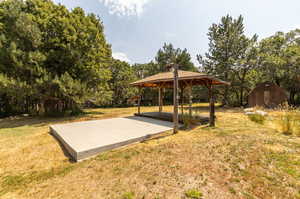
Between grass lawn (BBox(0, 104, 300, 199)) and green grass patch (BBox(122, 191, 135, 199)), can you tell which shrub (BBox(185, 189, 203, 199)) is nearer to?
grass lawn (BBox(0, 104, 300, 199))

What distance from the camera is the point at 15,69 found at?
895cm

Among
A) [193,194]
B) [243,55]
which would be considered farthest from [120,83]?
[193,194]

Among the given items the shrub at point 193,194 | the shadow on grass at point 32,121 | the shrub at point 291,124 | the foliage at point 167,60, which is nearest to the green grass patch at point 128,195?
the shrub at point 193,194

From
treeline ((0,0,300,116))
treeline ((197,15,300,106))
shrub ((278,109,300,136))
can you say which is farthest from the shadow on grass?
treeline ((197,15,300,106))

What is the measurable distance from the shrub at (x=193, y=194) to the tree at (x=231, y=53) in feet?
56.1

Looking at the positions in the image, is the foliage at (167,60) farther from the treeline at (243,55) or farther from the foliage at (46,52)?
the foliage at (46,52)

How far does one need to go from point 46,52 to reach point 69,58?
5.50 feet

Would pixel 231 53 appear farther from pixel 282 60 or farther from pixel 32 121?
pixel 32 121

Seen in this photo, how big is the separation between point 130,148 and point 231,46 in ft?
61.8

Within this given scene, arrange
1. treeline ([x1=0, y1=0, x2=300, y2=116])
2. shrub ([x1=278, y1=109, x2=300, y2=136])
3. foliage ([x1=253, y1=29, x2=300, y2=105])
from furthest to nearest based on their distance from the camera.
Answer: foliage ([x1=253, y1=29, x2=300, y2=105]) < treeline ([x1=0, y1=0, x2=300, y2=116]) < shrub ([x1=278, y1=109, x2=300, y2=136])

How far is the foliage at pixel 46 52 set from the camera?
28.1 ft

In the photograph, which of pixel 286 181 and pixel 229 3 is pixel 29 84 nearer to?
pixel 286 181

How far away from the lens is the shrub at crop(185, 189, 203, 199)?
6.75 feet

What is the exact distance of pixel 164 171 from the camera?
8.94 feet
